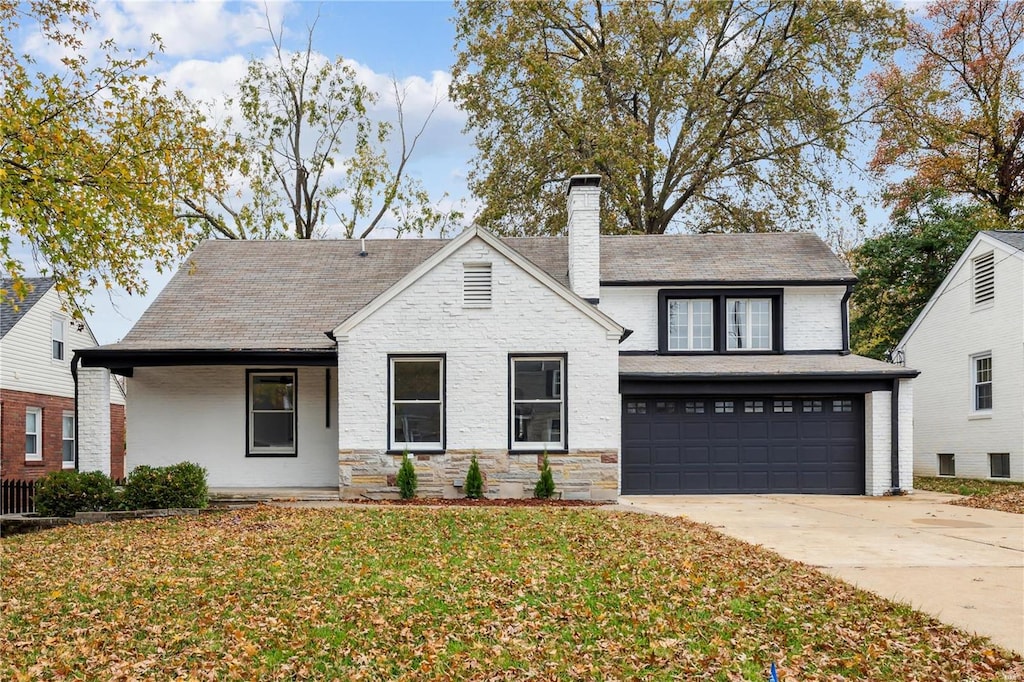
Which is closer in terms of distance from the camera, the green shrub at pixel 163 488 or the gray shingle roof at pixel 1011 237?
the green shrub at pixel 163 488

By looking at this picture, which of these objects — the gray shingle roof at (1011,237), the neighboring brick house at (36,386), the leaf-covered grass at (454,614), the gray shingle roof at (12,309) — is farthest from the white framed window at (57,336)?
the gray shingle roof at (1011,237)

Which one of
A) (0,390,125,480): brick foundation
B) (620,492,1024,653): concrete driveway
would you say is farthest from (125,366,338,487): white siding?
(0,390,125,480): brick foundation

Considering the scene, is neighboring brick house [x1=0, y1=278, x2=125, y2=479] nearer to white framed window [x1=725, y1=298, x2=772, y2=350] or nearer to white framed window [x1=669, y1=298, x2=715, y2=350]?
white framed window [x1=669, y1=298, x2=715, y2=350]

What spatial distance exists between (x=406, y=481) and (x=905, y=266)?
64.2ft

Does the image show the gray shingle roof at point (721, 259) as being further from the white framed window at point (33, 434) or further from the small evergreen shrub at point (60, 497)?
the white framed window at point (33, 434)

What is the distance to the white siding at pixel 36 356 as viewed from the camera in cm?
2361

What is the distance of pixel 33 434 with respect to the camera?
25.0 meters

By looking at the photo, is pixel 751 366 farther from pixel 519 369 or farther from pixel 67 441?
pixel 67 441

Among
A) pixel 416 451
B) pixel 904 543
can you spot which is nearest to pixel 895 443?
pixel 904 543

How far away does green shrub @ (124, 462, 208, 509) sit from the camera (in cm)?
1366

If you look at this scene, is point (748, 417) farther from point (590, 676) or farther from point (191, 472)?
point (590, 676)

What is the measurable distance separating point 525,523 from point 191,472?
5749 millimetres

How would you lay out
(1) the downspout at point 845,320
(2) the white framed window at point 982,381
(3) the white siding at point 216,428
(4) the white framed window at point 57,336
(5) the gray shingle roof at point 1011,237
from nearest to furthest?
1. (3) the white siding at point 216,428
2. (1) the downspout at point 845,320
3. (5) the gray shingle roof at point 1011,237
4. (2) the white framed window at point 982,381
5. (4) the white framed window at point 57,336

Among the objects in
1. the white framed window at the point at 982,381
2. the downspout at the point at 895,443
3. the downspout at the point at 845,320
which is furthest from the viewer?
the white framed window at the point at 982,381
